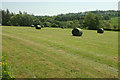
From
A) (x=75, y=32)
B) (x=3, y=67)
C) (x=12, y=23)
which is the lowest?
(x=3, y=67)

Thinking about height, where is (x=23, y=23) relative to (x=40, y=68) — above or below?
above

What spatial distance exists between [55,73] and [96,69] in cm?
286

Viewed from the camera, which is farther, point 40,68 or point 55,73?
point 40,68

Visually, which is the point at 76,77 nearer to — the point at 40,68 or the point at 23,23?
the point at 40,68

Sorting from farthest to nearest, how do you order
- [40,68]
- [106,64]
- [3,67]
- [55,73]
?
[106,64] → [40,68] → [55,73] → [3,67]

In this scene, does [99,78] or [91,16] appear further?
[91,16]

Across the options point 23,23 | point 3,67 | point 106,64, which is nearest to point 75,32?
point 106,64

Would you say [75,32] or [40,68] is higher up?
[75,32]

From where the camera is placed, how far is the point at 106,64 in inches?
328

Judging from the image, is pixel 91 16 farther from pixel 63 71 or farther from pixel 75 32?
pixel 63 71

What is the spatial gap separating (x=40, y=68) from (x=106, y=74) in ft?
13.6

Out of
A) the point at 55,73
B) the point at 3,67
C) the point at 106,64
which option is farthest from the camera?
the point at 106,64

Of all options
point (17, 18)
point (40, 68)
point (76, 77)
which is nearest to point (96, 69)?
point (76, 77)

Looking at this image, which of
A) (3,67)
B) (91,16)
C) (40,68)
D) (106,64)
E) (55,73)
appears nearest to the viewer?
(3,67)
